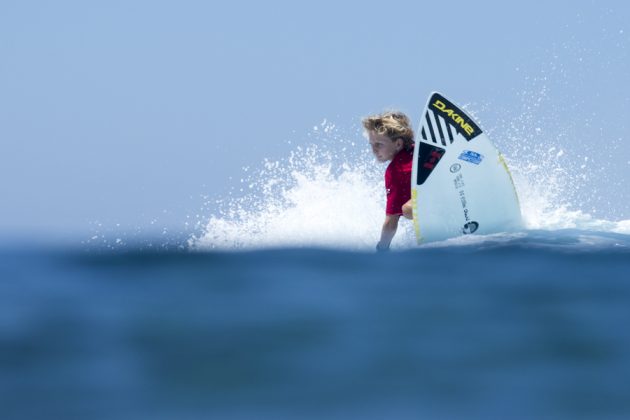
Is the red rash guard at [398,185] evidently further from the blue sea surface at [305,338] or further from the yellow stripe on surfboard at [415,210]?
the blue sea surface at [305,338]

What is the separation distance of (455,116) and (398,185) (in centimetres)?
81

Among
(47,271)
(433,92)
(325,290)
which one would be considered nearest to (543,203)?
(433,92)

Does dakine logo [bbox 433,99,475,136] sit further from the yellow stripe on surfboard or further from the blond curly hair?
the yellow stripe on surfboard

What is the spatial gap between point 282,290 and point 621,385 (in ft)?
4.83

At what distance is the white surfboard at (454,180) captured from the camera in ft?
22.8

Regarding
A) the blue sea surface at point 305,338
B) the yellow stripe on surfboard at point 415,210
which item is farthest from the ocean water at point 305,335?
the yellow stripe on surfboard at point 415,210

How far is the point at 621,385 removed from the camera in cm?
264

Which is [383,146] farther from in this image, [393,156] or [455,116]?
[455,116]

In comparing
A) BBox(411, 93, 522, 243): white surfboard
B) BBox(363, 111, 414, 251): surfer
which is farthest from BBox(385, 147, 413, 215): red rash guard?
BBox(411, 93, 522, 243): white surfboard

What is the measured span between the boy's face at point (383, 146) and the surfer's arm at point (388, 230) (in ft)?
2.03

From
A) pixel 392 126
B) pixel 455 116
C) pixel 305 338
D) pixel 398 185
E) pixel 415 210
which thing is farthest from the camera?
pixel 392 126

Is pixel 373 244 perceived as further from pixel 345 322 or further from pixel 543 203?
pixel 345 322

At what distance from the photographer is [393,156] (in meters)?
7.53

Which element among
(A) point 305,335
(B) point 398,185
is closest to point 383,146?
(B) point 398,185
